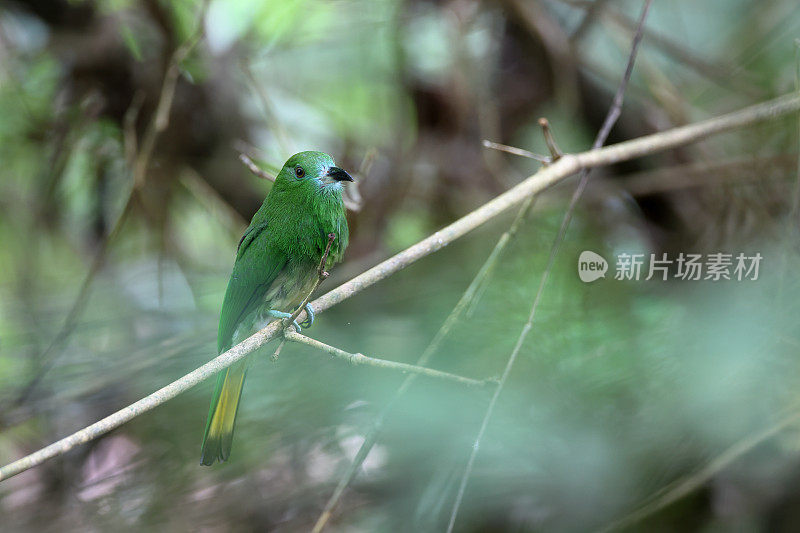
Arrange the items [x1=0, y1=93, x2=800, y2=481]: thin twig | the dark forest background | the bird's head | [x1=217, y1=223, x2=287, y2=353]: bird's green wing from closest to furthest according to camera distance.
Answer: [x1=0, y1=93, x2=800, y2=481]: thin twig
the bird's head
[x1=217, y1=223, x2=287, y2=353]: bird's green wing
the dark forest background

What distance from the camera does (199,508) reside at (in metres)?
1.36

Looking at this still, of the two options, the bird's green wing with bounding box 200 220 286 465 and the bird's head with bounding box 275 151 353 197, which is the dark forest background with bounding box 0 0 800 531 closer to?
the bird's green wing with bounding box 200 220 286 465

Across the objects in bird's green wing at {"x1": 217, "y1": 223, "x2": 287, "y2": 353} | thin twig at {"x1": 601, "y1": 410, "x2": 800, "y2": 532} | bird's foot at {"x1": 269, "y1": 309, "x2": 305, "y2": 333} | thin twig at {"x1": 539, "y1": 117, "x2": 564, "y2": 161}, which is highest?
thin twig at {"x1": 539, "y1": 117, "x2": 564, "y2": 161}

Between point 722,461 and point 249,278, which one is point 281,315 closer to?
point 249,278

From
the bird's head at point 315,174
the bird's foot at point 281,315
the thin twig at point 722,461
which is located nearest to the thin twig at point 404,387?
the bird's foot at point 281,315

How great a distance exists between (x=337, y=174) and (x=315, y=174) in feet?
0.11

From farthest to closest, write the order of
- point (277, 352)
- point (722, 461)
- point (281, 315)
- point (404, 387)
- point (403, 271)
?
point (403, 271), point (722, 461), point (404, 387), point (281, 315), point (277, 352)

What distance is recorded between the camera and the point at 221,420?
872mm

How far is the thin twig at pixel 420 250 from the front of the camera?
2.42 feet

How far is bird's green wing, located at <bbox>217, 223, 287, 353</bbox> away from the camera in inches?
37.9

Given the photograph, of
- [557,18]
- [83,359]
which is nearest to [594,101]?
[557,18]

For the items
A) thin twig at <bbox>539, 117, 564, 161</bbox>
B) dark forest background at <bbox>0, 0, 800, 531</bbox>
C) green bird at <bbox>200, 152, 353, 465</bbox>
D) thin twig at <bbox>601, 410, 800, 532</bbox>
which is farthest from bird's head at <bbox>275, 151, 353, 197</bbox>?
thin twig at <bbox>601, 410, 800, 532</bbox>

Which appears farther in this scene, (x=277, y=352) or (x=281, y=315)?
(x=281, y=315)

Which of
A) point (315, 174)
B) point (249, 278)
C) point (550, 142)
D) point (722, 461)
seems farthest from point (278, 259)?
point (722, 461)
